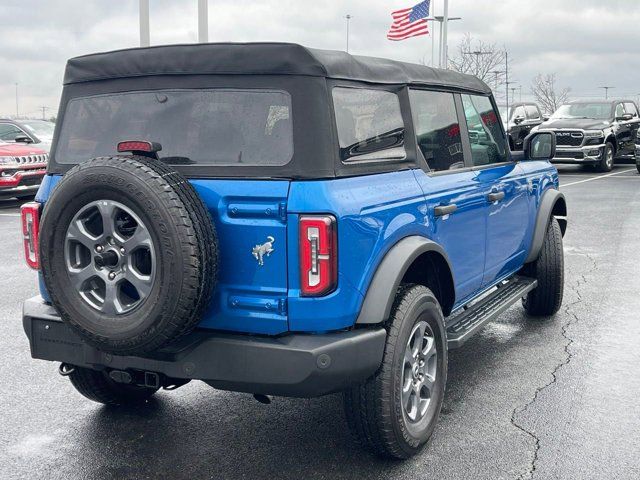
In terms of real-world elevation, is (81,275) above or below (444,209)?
below

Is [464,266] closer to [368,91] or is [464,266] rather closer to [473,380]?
[473,380]

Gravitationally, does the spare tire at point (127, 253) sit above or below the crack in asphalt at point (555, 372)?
above

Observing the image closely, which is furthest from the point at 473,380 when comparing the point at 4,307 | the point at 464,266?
the point at 4,307

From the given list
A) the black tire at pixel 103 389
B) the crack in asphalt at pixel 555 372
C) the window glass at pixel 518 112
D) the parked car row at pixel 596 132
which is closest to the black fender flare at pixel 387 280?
the crack in asphalt at pixel 555 372

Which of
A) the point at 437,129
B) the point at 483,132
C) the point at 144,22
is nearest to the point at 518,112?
the point at 144,22

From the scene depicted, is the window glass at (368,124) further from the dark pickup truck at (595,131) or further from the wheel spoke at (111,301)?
the dark pickup truck at (595,131)

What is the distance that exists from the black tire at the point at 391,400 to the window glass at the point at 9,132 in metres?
14.4

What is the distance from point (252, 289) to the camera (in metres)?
3.34

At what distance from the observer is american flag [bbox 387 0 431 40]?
2648 centimetres

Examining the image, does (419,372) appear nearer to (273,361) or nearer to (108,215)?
(273,361)

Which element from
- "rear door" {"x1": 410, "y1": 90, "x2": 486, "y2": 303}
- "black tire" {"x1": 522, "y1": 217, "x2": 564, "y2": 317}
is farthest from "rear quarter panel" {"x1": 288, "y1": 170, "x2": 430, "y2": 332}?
"black tire" {"x1": 522, "y1": 217, "x2": 564, "y2": 317}

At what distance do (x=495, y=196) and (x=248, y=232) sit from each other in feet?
6.79

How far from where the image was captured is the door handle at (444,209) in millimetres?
4020

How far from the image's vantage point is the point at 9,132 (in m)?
16.6
